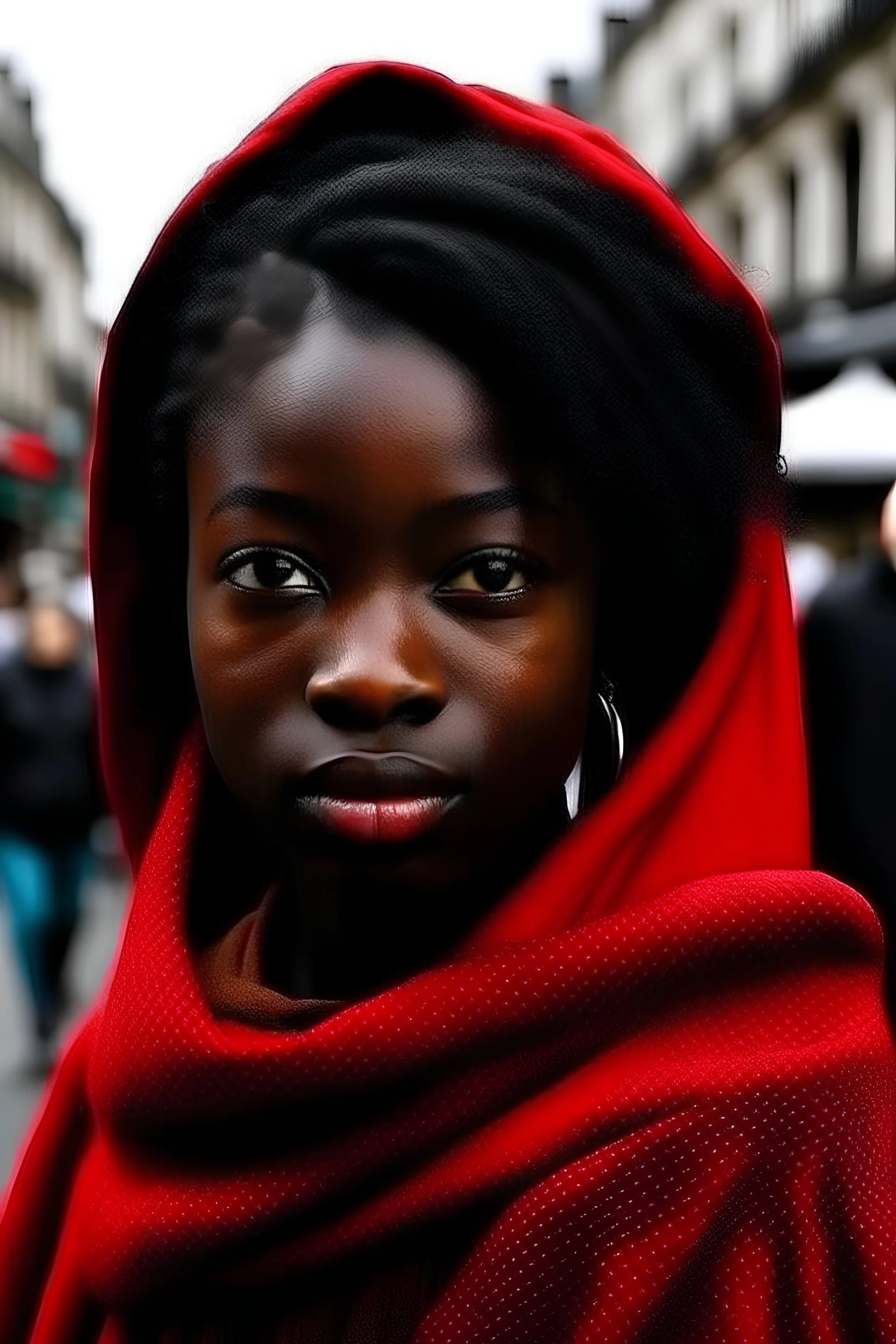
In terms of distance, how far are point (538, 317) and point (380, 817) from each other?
1.12 ft

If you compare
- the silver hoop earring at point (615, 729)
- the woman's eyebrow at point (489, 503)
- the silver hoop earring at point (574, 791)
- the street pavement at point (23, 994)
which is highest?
the woman's eyebrow at point (489, 503)

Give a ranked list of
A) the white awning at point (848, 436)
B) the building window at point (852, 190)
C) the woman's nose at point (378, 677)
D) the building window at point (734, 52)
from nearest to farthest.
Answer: the woman's nose at point (378, 677)
the white awning at point (848, 436)
the building window at point (852, 190)
the building window at point (734, 52)

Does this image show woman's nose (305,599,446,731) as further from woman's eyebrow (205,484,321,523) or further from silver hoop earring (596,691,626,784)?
silver hoop earring (596,691,626,784)

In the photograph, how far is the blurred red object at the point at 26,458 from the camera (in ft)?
76.5

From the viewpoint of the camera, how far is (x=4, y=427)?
30.4 metres

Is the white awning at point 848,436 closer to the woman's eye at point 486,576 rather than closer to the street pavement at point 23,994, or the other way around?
the street pavement at point 23,994

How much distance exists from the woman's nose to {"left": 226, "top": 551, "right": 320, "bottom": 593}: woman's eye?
47mm

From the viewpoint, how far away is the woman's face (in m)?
0.90

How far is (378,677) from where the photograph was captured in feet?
2.89

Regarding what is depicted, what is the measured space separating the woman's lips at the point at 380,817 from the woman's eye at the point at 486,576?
5.3 inches

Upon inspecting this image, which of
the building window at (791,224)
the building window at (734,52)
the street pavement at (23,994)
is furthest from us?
the building window at (734,52)

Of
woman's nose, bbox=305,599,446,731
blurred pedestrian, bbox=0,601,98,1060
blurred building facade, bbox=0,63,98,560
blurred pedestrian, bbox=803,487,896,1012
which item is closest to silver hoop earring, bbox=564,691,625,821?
woman's nose, bbox=305,599,446,731

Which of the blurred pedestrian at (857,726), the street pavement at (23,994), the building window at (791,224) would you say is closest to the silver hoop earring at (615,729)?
the blurred pedestrian at (857,726)

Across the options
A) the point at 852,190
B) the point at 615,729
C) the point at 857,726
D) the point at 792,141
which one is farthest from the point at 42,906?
the point at 792,141
